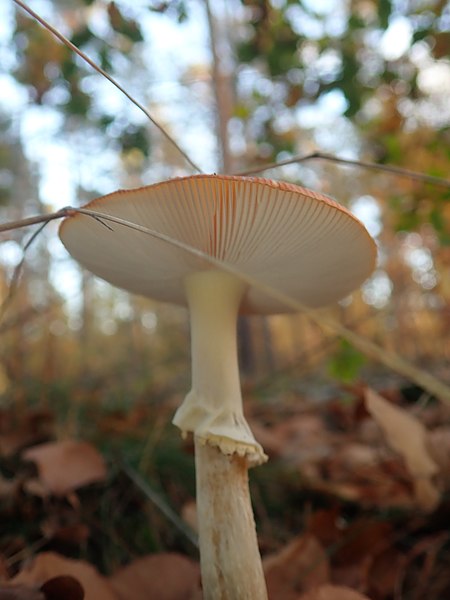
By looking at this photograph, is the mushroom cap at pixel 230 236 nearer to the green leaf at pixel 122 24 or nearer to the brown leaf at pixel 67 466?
the brown leaf at pixel 67 466

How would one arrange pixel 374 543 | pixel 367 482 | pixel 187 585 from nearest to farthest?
pixel 187 585
pixel 374 543
pixel 367 482

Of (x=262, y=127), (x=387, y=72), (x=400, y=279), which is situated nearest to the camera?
(x=387, y=72)

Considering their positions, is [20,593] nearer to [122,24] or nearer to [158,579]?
[158,579]

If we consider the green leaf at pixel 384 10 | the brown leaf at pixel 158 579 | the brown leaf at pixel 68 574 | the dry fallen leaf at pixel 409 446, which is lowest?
the brown leaf at pixel 158 579

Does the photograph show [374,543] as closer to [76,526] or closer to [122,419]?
[76,526]

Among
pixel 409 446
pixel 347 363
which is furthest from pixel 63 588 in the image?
pixel 347 363

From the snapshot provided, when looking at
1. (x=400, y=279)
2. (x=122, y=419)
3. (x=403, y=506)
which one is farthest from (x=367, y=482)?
(x=400, y=279)

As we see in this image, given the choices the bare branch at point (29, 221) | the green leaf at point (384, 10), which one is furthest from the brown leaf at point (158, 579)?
the green leaf at point (384, 10)
